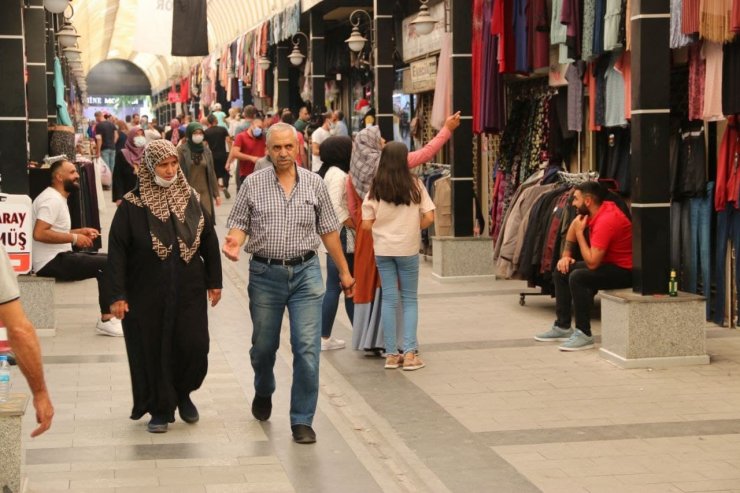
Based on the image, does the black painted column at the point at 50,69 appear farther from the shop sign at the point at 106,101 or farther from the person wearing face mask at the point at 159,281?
the shop sign at the point at 106,101

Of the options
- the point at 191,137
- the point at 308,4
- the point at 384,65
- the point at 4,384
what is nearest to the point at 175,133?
the point at 308,4

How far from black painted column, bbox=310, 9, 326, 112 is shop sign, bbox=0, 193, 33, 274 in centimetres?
1514

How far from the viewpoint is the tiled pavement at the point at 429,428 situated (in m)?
6.58

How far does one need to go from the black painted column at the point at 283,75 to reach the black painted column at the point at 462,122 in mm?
15738

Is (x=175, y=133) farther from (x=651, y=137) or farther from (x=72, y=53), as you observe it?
(x=651, y=137)

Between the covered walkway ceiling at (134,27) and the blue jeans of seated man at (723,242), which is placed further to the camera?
the covered walkway ceiling at (134,27)

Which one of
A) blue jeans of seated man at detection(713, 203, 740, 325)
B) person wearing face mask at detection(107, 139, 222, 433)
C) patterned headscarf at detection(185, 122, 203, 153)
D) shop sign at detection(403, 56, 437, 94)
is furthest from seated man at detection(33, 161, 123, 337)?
shop sign at detection(403, 56, 437, 94)

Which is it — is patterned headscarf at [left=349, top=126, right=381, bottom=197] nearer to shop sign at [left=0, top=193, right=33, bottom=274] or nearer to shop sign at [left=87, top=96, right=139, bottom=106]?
shop sign at [left=0, top=193, right=33, bottom=274]

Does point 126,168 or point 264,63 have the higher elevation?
point 264,63

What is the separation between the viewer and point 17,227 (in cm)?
1052

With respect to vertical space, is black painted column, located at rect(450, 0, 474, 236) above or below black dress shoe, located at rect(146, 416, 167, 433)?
above

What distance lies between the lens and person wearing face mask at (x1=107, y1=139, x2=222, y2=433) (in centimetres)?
762

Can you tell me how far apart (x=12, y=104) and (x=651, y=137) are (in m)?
5.24

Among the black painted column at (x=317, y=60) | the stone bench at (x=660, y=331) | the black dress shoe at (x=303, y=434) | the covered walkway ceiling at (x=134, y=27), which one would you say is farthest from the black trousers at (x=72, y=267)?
the black painted column at (x=317, y=60)
